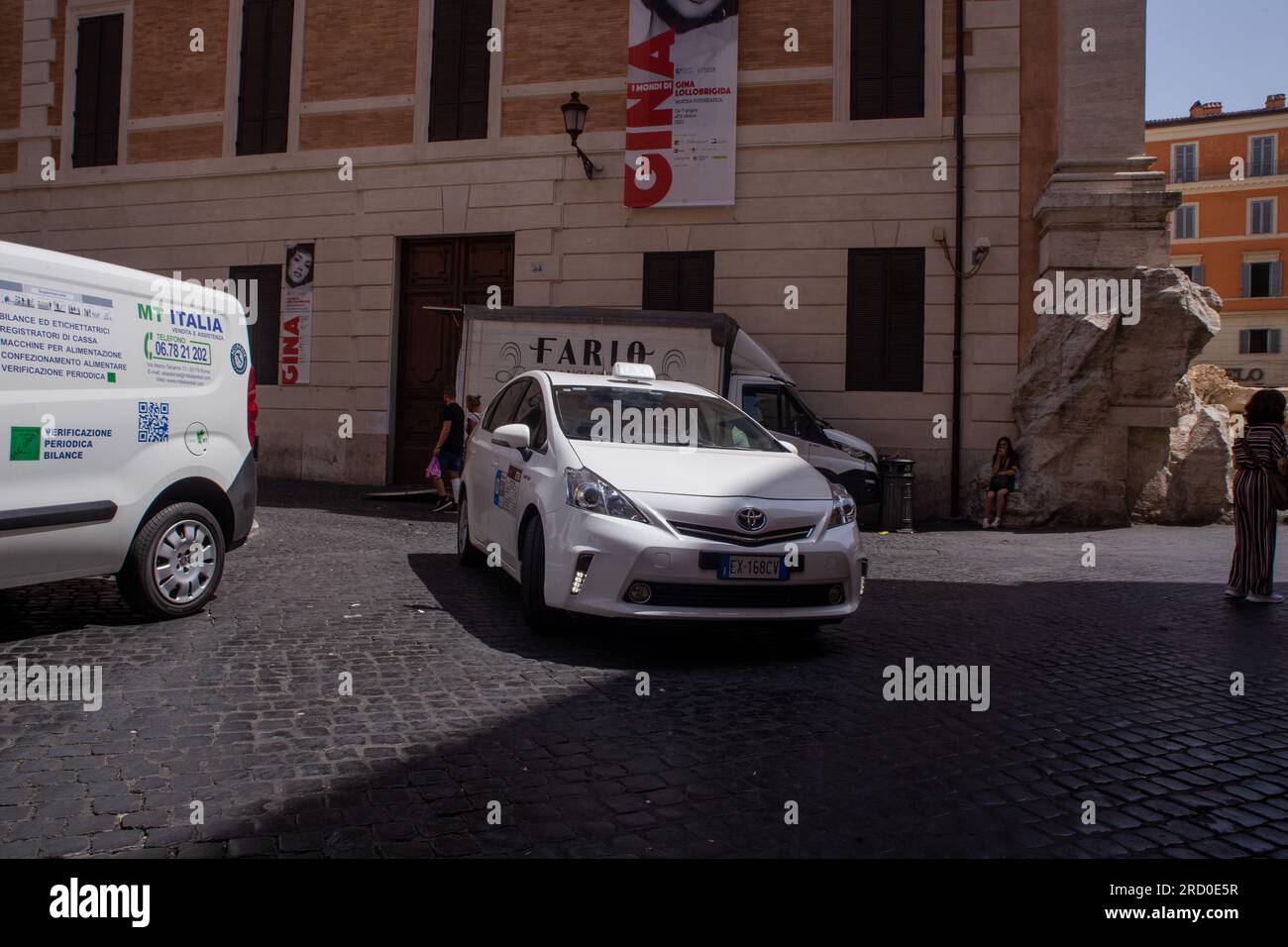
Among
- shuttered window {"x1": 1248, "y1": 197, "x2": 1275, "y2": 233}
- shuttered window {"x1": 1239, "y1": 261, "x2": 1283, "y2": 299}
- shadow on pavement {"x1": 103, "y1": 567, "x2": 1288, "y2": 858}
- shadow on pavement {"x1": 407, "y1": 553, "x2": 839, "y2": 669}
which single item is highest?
shuttered window {"x1": 1248, "y1": 197, "x2": 1275, "y2": 233}

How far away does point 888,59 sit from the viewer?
15812 mm

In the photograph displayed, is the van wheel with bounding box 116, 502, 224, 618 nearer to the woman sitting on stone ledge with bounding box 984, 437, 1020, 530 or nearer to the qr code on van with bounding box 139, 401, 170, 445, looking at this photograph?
the qr code on van with bounding box 139, 401, 170, 445

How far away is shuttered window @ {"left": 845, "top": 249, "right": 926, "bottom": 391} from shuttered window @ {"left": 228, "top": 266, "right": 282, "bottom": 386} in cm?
1060

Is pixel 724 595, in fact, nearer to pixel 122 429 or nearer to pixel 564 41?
pixel 122 429

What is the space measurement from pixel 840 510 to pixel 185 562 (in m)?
3.95

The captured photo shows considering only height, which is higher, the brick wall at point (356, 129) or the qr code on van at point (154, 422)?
the brick wall at point (356, 129)

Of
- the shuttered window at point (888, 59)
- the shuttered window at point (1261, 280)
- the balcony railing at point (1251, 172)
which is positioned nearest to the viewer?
the shuttered window at point (888, 59)

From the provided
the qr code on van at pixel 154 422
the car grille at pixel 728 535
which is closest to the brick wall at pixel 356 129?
the qr code on van at pixel 154 422

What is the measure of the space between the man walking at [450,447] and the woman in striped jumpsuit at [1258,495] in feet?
29.1

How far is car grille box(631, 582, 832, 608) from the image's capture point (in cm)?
518

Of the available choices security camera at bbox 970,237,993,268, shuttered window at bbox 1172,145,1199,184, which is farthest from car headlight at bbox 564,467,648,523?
shuttered window at bbox 1172,145,1199,184

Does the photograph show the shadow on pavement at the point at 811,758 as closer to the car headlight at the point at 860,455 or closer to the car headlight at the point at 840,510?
the car headlight at the point at 840,510

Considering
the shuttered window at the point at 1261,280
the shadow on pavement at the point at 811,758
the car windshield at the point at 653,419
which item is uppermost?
the shuttered window at the point at 1261,280

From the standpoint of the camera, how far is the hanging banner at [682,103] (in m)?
16.1
